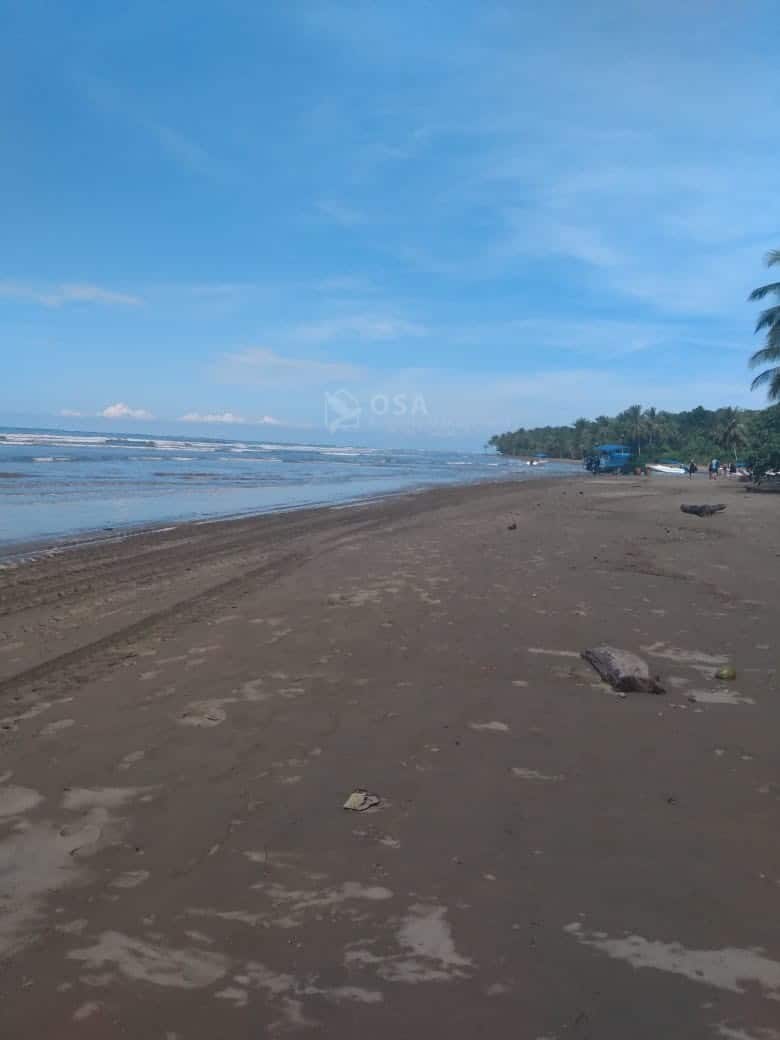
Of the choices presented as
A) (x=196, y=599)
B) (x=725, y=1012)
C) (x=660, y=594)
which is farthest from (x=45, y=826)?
(x=660, y=594)

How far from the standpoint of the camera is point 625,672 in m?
5.51

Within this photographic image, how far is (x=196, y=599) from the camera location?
933 centimetres

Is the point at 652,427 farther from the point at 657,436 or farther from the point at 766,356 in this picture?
the point at 766,356

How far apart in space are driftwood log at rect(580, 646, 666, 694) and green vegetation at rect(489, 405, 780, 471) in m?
29.9

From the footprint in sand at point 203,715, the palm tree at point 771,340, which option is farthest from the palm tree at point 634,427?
the footprint in sand at point 203,715

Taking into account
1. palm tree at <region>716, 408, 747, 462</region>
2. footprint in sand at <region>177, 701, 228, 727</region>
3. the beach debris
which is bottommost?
footprint in sand at <region>177, 701, 228, 727</region>

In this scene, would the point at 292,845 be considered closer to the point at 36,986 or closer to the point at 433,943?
the point at 433,943

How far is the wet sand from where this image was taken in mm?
Result: 2473

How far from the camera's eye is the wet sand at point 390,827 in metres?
2.47

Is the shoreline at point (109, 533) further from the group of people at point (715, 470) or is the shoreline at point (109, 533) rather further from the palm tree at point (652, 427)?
the palm tree at point (652, 427)

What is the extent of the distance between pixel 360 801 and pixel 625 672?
2.62 metres

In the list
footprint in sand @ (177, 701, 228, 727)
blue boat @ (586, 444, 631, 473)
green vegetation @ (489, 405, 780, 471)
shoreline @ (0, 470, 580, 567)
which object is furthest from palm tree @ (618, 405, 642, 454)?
footprint in sand @ (177, 701, 228, 727)

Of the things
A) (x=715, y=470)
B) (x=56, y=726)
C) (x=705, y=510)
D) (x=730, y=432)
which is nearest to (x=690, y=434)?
(x=730, y=432)

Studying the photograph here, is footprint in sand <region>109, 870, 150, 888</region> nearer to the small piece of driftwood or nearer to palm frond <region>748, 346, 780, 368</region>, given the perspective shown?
the small piece of driftwood
